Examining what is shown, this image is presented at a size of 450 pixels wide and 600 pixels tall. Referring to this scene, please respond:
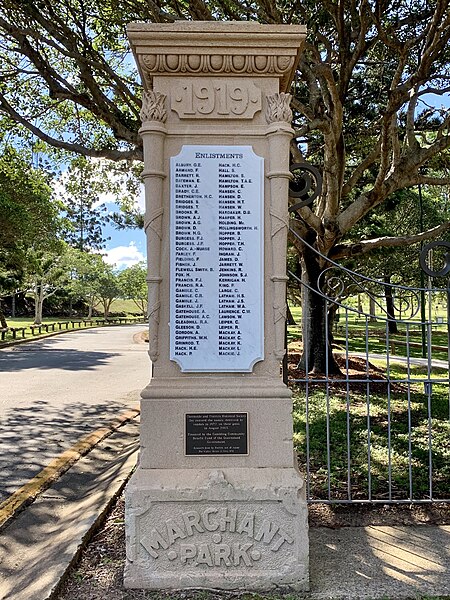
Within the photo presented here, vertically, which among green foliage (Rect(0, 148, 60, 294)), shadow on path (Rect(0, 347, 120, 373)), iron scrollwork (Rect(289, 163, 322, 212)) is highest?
green foliage (Rect(0, 148, 60, 294))

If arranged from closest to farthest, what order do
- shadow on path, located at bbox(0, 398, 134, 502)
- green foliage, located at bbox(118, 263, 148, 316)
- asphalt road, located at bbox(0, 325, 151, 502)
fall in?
shadow on path, located at bbox(0, 398, 134, 502) → asphalt road, located at bbox(0, 325, 151, 502) → green foliage, located at bbox(118, 263, 148, 316)

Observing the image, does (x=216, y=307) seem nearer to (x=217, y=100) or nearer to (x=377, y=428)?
(x=217, y=100)

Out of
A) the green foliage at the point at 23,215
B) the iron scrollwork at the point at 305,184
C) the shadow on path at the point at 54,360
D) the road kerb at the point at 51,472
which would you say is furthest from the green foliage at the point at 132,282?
the iron scrollwork at the point at 305,184

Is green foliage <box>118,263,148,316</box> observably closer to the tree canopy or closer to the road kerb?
the tree canopy

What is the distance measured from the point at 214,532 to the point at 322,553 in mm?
940

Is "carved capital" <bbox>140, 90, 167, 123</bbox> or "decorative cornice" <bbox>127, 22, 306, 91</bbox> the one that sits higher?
"decorative cornice" <bbox>127, 22, 306, 91</bbox>

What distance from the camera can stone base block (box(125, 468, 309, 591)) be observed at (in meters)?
3.69

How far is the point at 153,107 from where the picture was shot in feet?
12.5

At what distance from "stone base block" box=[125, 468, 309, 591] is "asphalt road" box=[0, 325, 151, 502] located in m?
2.46

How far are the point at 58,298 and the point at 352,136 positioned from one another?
53660 mm

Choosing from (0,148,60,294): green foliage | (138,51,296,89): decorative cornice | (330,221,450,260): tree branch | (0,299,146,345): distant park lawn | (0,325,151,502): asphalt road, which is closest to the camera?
(138,51,296,89): decorative cornice

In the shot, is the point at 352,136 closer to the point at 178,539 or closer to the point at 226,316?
the point at 226,316

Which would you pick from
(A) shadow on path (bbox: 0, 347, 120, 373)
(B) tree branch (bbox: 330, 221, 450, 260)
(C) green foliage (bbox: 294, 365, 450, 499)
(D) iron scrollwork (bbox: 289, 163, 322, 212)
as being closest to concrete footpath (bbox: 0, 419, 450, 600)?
(C) green foliage (bbox: 294, 365, 450, 499)

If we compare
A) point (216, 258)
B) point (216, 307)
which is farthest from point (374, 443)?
point (216, 258)
